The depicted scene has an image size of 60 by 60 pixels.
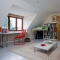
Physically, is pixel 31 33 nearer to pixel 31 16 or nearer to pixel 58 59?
pixel 31 16

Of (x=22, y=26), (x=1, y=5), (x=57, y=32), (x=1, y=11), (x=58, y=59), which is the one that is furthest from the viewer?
(x=22, y=26)

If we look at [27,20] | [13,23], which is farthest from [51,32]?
[13,23]

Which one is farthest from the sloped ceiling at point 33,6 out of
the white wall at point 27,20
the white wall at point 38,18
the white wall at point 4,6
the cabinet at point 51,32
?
the cabinet at point 51,32

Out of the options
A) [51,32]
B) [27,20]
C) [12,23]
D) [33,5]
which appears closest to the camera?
[33,5]

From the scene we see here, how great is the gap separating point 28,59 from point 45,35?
4.49 m

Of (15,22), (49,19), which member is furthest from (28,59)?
(49,19)

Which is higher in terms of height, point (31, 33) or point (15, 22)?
point (15, 22)

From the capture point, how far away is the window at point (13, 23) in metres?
5.13

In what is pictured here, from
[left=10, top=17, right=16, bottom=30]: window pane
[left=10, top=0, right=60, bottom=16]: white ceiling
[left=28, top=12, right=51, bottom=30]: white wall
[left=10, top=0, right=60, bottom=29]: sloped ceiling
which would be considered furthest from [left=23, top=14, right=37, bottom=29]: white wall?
[left=10, top=0, right=60, bottom=16]: white ceiling

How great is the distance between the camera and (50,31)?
6375 millimetres

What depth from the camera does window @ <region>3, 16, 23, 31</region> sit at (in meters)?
5.13

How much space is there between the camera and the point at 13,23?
5.56 meters

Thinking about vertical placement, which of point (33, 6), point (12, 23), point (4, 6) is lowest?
point (12, 23)

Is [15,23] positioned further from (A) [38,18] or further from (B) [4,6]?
(B) [4,6]
